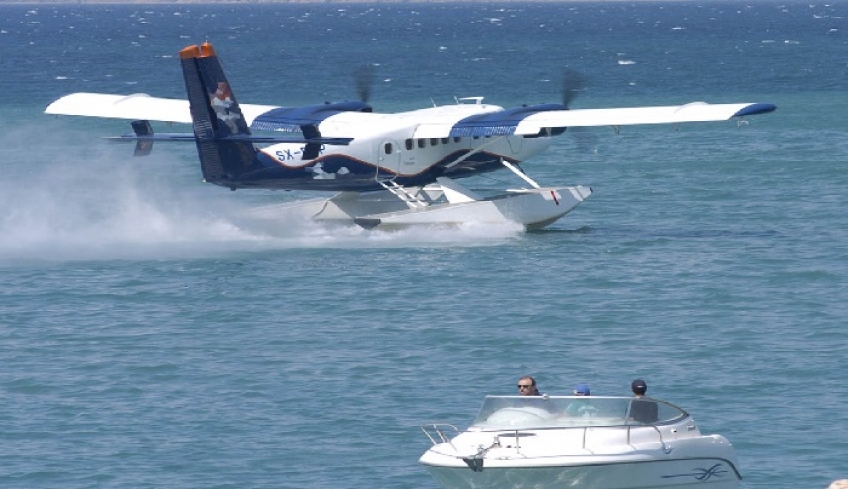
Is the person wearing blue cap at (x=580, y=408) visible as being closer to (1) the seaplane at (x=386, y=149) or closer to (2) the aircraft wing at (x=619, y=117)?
(1) the seaplane at (x=386, y=149)

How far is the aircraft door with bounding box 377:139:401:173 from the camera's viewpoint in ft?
127

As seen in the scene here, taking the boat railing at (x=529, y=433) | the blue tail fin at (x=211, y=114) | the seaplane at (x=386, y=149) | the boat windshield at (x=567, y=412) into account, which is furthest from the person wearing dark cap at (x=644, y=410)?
the blue tail fin at (x=211, y=114)

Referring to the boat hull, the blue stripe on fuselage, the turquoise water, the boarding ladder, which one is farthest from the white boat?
the boarding ladder

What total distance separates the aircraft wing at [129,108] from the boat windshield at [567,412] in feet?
83.8

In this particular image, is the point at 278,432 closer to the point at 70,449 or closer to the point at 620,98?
the point at 70,449

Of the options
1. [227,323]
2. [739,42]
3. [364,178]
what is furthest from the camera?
[739,42]

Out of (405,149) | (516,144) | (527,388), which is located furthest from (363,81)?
(527,388)

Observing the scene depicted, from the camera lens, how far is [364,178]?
127 feet

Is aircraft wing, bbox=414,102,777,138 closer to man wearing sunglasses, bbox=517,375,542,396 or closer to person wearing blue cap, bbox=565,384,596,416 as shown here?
man wearing sunglasses, bbox=517,375,542,396

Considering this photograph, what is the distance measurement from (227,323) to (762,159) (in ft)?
94.7

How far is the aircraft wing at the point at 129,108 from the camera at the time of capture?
142 feet

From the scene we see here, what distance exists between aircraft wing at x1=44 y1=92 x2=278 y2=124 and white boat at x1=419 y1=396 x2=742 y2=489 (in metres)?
25.8

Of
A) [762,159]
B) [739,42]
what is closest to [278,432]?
[762,159]

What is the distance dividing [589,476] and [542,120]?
2231 cm
